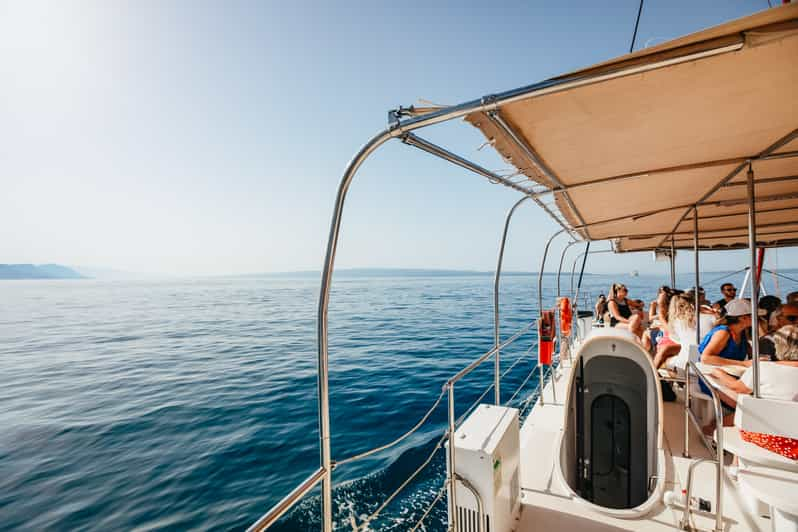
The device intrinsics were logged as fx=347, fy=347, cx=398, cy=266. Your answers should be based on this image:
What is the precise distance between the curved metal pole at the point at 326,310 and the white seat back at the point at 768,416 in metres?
2.08

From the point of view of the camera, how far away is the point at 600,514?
6.77 feet

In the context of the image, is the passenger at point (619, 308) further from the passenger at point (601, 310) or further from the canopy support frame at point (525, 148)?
the canopy support frame at point (525, 148)

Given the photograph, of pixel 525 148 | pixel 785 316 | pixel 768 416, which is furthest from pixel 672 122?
pixel 785 316

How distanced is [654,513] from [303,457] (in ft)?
13.6

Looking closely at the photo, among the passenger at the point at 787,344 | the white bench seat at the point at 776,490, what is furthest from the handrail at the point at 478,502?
the passenger at the point at 787,344

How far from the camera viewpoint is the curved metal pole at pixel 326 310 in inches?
48.8

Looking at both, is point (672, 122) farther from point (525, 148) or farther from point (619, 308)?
point (619, 308)

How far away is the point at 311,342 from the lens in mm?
12188

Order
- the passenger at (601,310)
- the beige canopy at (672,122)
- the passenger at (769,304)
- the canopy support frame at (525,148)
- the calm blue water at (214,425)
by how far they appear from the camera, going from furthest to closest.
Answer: the passenger at (601,310), the passenger at (769,304), the calm blue water at (214,425), the canopy support frame at (525,148), the beige canopy at (672,122)

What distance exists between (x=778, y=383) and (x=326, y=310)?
8.91 feet

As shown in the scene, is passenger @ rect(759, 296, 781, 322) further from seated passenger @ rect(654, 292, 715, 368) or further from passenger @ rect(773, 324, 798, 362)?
passenger @ rect(773, 324, 798, 362)

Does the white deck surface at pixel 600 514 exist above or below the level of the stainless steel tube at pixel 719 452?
below

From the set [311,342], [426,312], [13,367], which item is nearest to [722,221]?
[311,342]

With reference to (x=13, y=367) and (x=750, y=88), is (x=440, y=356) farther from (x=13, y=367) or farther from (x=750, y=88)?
(x=13, y=367)
